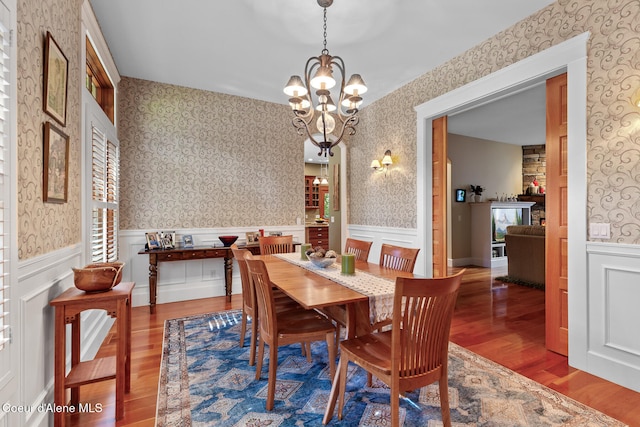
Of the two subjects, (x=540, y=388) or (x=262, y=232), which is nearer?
(x=540, y=388)

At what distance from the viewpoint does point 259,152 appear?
482cm

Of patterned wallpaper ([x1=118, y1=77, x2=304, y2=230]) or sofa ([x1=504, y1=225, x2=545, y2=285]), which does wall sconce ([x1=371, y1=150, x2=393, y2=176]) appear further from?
sofa ([x1=504, y1=225, x2=545, y2=285])

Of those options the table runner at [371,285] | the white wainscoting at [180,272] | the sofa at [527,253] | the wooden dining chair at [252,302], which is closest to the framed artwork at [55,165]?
the wooden dining chair at [252,302]

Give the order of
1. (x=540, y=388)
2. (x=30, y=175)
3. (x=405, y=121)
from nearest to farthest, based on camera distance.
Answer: (x=30, y=175) → (x=540, y=388) → (x=405, y=121)

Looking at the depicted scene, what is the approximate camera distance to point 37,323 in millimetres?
1649

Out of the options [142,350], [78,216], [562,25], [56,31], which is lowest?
[142,350]

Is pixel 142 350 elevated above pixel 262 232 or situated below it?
below

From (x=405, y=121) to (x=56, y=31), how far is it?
12.1 ft

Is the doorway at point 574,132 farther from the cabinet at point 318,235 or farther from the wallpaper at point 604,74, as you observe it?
the cabinet at point 318,235

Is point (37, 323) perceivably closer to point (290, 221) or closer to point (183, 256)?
point (183, 256)

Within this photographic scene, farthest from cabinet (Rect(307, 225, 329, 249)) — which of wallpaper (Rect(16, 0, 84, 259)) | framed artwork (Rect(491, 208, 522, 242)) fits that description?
wallpaper (Rect(16, 0, 84, 259))

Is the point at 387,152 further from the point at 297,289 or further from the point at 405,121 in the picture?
the point at 297,289

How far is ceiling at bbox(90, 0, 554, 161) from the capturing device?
8.77ft

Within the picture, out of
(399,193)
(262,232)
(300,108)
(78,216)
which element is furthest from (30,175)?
(399,193)
